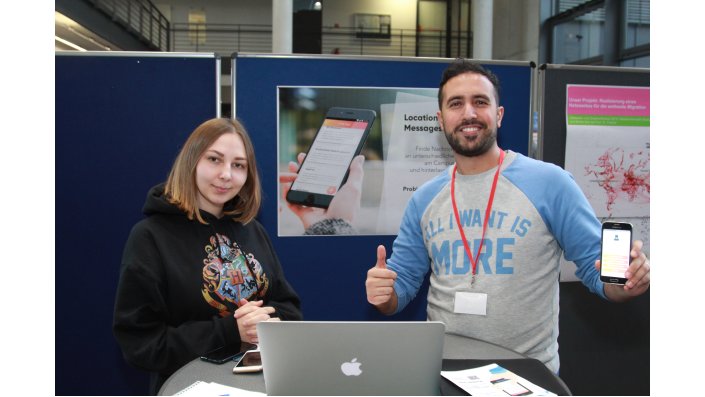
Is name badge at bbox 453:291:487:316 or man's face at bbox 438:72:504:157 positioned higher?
man's face at bbox 438:72:504:157

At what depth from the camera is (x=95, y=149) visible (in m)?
2.54

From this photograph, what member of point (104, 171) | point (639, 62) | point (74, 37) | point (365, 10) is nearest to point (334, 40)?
point (365, 10)

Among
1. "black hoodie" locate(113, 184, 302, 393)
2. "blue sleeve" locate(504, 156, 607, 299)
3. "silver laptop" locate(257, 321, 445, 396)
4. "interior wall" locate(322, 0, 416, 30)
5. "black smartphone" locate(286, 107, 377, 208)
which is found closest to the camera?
"silver laptop" locate(257, 321, 445, 396)

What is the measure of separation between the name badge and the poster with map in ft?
4.49

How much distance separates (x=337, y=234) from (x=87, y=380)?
1.41 metres

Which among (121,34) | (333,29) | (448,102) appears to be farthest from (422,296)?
(333,29)

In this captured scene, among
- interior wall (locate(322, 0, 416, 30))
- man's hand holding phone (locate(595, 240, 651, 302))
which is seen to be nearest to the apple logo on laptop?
man's hand holding phone (locate(595, 240, 651, 302))

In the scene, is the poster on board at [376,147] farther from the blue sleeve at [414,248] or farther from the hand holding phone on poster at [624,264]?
the hand holding phone on poster at [624,264]

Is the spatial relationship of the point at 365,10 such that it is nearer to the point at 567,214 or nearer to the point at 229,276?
the point at 567,214

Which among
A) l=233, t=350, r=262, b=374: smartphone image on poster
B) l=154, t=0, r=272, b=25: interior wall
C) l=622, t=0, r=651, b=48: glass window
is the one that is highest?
l=154, t=0, r=272, b=25: interior wall

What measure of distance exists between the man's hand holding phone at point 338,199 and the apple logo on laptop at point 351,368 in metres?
1.67

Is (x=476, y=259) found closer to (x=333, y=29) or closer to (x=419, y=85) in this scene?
(x=419, y=85)

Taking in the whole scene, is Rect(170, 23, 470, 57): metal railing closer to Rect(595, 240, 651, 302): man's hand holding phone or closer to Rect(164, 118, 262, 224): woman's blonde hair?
Rect(164, 118, 262, 224): woman's blonde hair

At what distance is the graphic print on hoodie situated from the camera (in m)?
1.56
